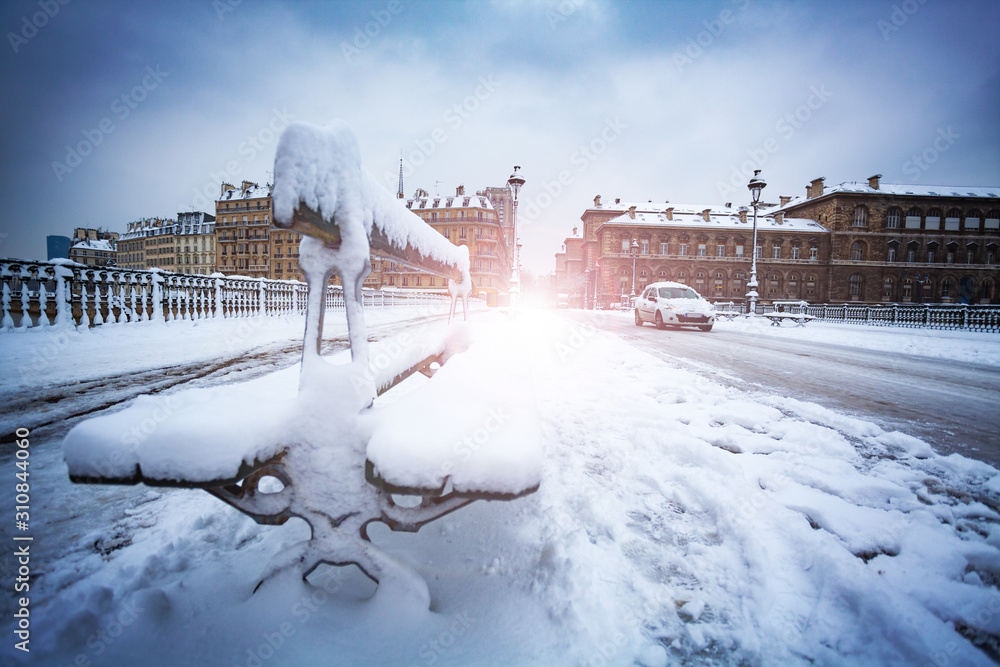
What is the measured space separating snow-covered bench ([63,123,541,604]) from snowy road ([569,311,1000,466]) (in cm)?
331

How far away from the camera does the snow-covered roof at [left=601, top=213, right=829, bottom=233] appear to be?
45.0 metres

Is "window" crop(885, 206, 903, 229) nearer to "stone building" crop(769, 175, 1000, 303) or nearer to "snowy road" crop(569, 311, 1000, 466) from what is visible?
"stone building" crop(769, 175, 1000, 303)

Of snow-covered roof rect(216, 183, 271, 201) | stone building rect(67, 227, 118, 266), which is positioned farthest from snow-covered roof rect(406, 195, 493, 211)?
stone building rect(67, 227, 118, 266)

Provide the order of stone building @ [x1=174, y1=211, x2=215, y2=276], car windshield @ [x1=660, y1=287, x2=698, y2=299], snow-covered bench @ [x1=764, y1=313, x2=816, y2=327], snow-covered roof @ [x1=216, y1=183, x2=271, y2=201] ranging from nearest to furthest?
1. car windshield @ [x1=660, y1=287, x2=698, y2=299]
2. snow-covered bench @ [x1=764, y1=313, x2=816, y2=327]
3. snow-covered roof @ [x1=216, y1=183, x2=271, y2=201]
4. stone building @ [x1=174, y1=211, x2=215, y2=276]

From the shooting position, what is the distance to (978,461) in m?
2.26

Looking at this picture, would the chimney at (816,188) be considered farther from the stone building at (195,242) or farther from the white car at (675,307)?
the stone building at (195,242)

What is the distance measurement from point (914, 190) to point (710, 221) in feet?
79.6

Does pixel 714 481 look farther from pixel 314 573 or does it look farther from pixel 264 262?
pixel 264 262

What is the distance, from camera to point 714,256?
45438mm

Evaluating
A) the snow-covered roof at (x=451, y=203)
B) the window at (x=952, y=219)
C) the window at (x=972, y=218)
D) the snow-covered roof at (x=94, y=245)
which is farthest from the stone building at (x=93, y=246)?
the window at (x=972, y=218)

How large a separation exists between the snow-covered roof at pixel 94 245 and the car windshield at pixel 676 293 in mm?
125627

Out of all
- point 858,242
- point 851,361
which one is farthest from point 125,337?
point 858,242

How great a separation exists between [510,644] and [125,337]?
819cm

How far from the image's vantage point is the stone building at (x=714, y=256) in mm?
44906
